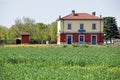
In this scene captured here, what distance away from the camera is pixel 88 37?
67.6m

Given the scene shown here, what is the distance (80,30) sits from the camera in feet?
222

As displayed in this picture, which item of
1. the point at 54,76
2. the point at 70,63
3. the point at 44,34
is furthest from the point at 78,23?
the point at 54,76

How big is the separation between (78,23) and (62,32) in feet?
11.2

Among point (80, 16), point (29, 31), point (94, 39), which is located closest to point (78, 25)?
point (80, 16)

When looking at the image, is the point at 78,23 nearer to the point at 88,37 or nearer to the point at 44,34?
the point at 88,37

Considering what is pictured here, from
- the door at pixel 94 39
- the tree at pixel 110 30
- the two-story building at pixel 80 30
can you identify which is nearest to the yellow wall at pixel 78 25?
the two-story building at pixel 80 30

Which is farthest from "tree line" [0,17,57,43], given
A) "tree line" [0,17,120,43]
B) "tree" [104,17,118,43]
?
"tree" [104,17,118,43]

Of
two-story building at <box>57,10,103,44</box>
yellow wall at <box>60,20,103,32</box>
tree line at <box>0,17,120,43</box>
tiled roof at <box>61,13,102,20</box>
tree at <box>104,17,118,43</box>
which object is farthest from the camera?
tree line at <box>0,17,120,43</box>

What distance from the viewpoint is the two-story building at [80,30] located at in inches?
2660

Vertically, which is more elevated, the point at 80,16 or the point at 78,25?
the point at 80,16

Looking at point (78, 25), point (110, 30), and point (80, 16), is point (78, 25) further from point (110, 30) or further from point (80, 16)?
point (110, 30)

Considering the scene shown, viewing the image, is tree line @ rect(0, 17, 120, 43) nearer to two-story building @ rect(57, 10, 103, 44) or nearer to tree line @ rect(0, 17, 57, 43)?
tree line @ rect(0, 17, 57, 43)

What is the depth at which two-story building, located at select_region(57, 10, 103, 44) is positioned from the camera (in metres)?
67.6

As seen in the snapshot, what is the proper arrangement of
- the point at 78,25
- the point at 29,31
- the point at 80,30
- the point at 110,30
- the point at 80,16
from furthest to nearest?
the point at 29,31, the point at 110,30, the point at 80,16, the point at 78,25, the point at 80,30
